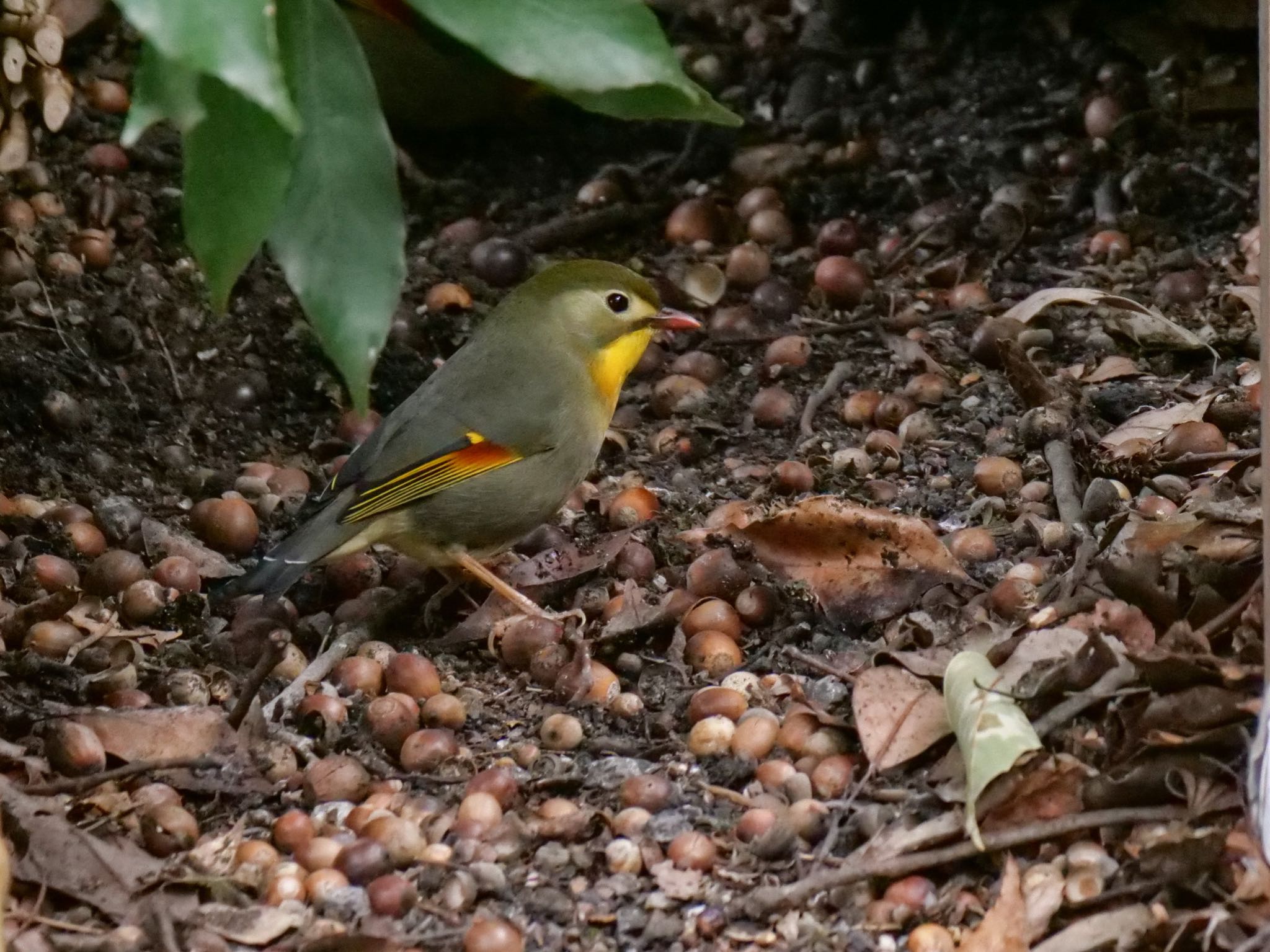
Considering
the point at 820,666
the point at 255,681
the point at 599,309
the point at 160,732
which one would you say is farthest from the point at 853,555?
the point at 160,732

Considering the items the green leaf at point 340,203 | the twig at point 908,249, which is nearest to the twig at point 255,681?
the green leaf at point 340,203

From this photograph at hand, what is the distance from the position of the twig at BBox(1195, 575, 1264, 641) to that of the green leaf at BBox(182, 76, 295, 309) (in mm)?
1693

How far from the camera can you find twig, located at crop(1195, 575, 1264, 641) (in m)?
2.78

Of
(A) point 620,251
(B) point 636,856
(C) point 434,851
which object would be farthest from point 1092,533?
(A) point 620,251

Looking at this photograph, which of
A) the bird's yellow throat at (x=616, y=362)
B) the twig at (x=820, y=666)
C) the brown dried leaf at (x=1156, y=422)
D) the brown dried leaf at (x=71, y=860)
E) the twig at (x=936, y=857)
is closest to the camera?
the twig at (x=936, y=857)

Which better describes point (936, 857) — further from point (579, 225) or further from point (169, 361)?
point (579, 225)

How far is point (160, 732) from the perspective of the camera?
320 centimetres

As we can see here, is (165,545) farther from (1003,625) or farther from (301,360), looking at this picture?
(1003,625)

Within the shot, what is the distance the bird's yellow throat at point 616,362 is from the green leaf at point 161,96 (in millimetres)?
Answer: 2130

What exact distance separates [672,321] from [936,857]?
220 centimetres

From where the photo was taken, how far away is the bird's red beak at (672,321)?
14.9 ft

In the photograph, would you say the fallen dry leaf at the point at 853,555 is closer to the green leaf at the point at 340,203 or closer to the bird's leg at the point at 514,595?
the bird's leg at the point at 514,595

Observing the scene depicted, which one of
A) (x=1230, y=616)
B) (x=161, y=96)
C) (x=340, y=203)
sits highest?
(x=161, y=96)

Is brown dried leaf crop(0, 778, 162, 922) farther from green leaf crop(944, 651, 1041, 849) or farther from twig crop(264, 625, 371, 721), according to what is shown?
green leaf crop(944, 651, 1041, 849)
